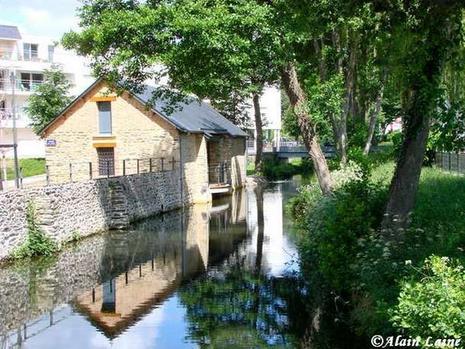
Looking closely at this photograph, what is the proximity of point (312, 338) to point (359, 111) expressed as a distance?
2651 centimetres

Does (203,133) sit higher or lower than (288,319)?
higher

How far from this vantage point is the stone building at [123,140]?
103 ft

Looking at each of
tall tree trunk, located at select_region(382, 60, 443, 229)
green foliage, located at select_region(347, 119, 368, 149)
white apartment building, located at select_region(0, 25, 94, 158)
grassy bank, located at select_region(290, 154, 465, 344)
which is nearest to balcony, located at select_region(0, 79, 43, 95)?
white apartment building, located at select_region(0, 25, 94, 158)

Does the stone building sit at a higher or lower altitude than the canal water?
higher

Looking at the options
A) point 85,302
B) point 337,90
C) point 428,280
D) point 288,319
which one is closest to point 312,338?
point 288,319

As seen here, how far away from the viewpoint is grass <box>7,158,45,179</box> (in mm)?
42188

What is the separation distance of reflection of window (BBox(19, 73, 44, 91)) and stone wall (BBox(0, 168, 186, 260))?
1109 inches

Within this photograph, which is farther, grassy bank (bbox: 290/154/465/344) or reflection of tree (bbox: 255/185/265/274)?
reflection of tree (bbox: 255/185/265/274)

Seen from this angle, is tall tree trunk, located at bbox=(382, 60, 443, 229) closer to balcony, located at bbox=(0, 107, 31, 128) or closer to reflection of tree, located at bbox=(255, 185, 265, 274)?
reflection of tree, located at bbox=(255, 185, 265, 274)

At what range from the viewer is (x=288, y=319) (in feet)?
37.8

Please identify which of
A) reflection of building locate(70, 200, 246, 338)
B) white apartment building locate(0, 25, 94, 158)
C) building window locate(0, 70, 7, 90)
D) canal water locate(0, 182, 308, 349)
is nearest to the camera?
canal water locate(0, 182, 308, 349)

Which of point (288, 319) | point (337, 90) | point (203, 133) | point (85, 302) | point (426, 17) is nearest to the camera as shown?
point (426, 17)

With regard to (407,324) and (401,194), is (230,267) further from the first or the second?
(407,324)

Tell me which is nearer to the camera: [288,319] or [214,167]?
[288,319]
